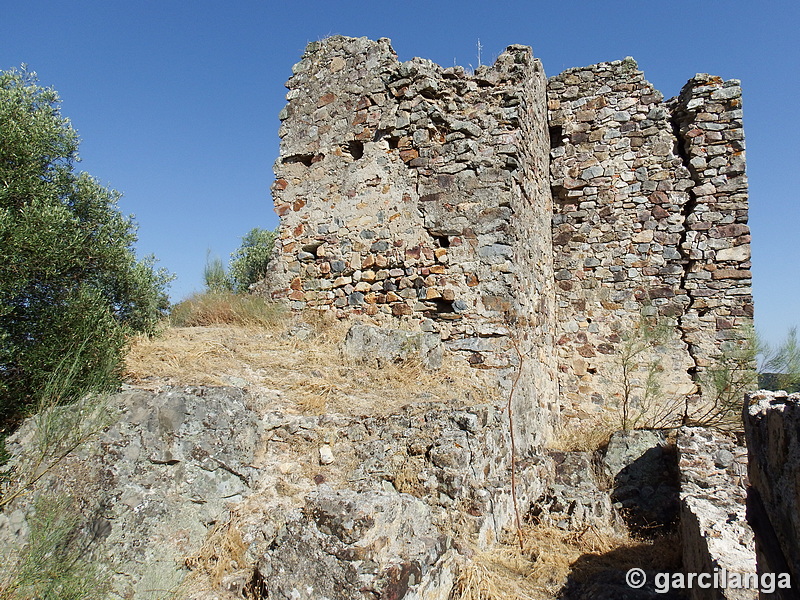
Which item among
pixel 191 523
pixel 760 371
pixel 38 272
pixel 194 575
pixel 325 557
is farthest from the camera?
pixel 760 371

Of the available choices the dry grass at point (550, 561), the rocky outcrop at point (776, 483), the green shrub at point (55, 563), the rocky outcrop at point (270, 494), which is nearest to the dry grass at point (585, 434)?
the dry grass at point (550, 561)

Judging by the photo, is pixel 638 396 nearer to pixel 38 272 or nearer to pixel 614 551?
pixel 614 551

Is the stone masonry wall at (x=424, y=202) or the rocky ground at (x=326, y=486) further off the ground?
the stone masonry wall at (x=424, y=202)

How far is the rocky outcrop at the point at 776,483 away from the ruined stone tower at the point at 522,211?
3.77 meters

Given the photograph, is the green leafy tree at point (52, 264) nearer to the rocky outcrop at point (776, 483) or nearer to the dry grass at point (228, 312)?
the dry grass at point (228, 312)

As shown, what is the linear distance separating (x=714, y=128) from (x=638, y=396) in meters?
3.77

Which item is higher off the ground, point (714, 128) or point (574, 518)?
point (714, 128)

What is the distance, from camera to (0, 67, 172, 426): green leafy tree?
416 centimetres

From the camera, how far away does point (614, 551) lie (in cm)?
459

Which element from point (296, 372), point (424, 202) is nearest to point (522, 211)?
point (424, 202)

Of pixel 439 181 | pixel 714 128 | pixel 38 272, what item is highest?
pixel 714 128

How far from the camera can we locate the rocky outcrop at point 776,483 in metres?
1.56

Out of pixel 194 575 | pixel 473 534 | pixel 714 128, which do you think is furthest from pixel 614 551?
pixel 714 128

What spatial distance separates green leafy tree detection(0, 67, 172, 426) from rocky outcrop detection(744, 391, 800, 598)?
4.10 meters
